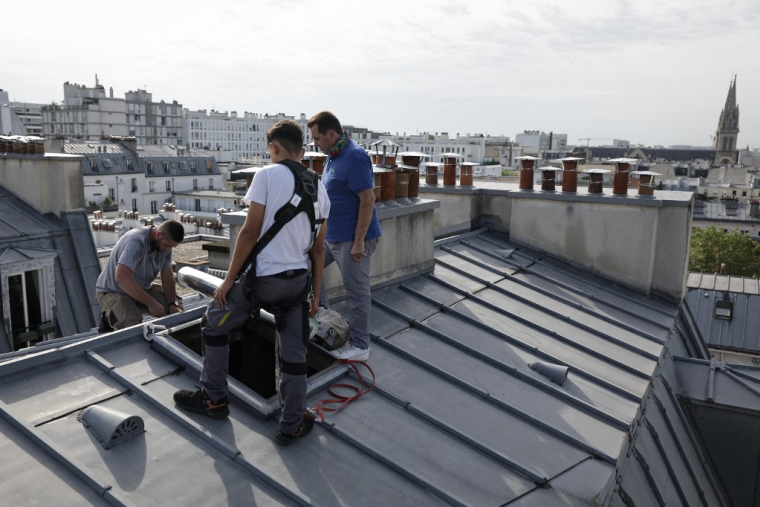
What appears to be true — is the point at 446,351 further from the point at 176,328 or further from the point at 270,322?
the point at 176,328

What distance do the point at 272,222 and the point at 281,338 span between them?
2.69 ft

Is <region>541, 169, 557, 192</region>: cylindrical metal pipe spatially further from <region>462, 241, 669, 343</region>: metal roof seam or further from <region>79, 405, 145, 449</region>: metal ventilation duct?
<region>79, 405, 145, 449</region>: metal ventilation duct

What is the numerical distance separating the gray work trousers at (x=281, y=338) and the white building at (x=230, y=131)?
11263 centimetres

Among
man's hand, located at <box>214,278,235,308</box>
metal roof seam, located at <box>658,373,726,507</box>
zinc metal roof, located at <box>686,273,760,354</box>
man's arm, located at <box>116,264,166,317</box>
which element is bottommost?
zinc metal roof, located at <box>686,273,760,354</box>

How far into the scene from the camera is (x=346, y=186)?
6.05m

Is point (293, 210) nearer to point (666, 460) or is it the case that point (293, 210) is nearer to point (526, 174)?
point (666, 460)

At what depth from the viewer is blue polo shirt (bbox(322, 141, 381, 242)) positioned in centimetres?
590

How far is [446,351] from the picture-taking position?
6559 mm

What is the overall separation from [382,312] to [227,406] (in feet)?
9.11

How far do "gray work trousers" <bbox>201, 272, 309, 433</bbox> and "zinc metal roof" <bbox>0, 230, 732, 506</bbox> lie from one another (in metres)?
0.23

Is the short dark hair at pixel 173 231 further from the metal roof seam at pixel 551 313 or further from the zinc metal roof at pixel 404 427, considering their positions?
the metal roof seam at pixel 551 313

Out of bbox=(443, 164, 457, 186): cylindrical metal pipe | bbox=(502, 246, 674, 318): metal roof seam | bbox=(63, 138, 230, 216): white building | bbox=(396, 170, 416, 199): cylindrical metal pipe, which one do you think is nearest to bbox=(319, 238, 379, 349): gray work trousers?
bbox=(396, 170, 416, 199): cylindrical metal pipe

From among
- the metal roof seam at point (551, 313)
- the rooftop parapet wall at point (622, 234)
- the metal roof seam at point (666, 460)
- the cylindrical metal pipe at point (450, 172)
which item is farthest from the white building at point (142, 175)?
the metal roof seam at point (666, 460)

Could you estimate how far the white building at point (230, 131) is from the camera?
11769 centimetres
